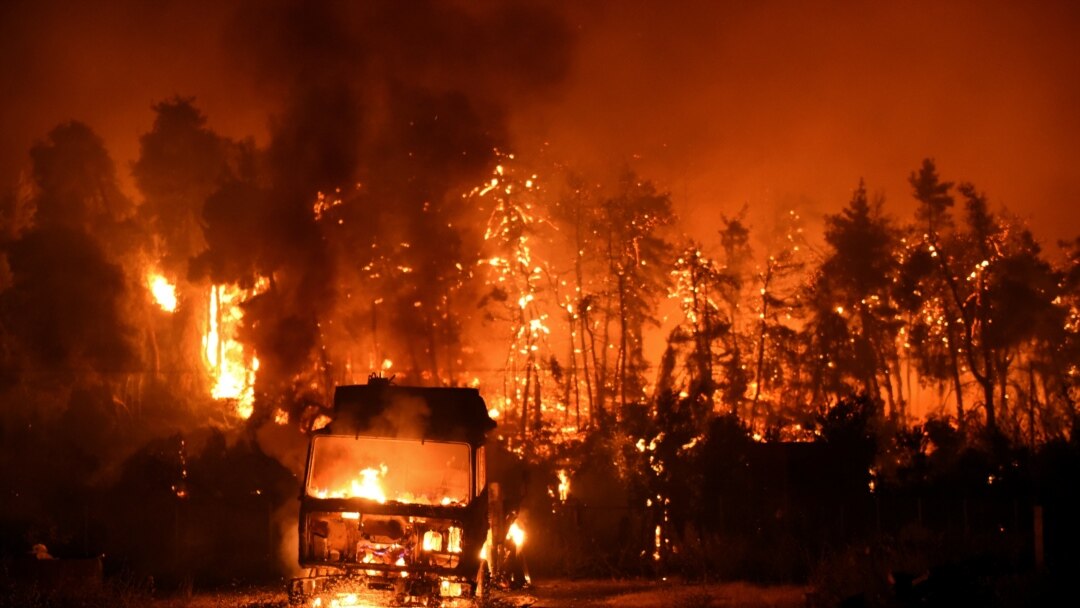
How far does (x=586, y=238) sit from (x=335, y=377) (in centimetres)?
1665

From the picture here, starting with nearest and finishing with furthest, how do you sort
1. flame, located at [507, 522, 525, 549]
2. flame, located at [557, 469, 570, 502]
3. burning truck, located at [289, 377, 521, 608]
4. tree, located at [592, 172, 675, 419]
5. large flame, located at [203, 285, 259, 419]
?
burning truck, located at [289, 377, 521, 608] < flame, located at [507, 522, 525, 549] < flame, located at [557, 469, 570, 502] < tree, located at [592, 172, 675, 419] < large flame, located at [203, 285, 259, 419]

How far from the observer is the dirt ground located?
15.4 meters

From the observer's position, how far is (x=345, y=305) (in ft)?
78.2

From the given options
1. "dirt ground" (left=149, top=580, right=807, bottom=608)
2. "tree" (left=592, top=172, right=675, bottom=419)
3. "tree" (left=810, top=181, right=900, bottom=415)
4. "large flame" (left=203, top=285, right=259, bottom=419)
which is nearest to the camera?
"dirt ground" (left=149, top=580, right=807, bottom=608)

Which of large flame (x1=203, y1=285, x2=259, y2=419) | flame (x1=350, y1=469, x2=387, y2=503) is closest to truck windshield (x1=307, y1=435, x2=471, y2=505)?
flame (x1=350, y1=469, x2=387, y2=503)

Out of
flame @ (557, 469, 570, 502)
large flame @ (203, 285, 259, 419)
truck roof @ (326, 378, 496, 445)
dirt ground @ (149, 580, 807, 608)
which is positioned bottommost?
dirt ground @ (149, 580, 807, 608)

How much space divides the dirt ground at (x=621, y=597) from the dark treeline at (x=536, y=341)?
1331mm

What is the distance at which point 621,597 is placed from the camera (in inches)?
667

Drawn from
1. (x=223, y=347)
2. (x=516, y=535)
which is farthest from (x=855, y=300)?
(x=223, y=347)

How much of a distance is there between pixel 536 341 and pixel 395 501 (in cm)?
2644

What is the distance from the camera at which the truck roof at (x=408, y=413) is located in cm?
1359

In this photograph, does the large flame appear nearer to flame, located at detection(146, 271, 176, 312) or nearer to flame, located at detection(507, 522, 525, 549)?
flame, located at detection(146, 271, 176, 312)

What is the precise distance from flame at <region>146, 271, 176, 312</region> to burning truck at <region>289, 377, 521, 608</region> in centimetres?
3908

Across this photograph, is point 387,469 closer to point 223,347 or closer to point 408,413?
point 408,413
